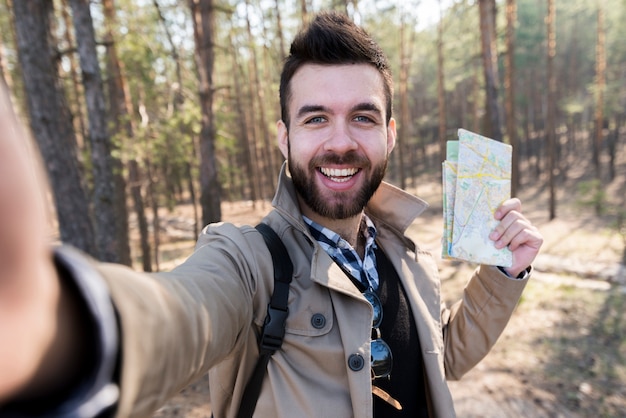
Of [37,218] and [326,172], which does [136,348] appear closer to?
[37,218]

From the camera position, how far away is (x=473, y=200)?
1633 millimetres

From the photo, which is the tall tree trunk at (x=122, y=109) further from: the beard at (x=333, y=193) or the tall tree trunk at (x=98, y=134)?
the beard at (x=333, y=193)

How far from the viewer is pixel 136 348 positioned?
1.90 ft

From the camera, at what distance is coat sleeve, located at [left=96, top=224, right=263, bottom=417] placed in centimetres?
58

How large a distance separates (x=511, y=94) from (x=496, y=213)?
14952 millimetres

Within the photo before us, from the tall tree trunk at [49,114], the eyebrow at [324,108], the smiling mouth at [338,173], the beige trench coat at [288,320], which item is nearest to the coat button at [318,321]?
the beige trench coat at [288,320]

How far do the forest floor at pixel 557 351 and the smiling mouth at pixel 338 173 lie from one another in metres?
3.70

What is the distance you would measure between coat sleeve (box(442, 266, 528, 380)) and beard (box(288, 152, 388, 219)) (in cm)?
72


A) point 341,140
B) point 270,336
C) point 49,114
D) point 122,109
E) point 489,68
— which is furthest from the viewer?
point 122,109

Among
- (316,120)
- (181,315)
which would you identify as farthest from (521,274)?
(181,315)

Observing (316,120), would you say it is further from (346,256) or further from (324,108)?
(346,256)

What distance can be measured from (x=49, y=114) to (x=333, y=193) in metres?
4.29

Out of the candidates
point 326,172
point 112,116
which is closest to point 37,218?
point 326,172

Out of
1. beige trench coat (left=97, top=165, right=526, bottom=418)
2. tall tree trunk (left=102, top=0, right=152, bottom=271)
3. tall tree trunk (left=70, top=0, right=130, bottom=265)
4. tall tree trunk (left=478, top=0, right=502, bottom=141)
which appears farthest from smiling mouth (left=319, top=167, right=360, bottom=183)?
tall tree trunk (left=478, top=0, right=502, bottom=141)
